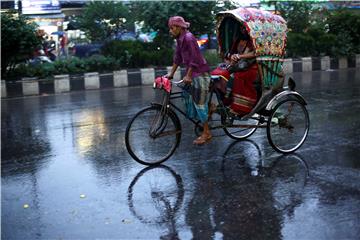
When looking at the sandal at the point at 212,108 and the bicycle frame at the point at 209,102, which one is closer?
the bicycle frame at the point at 209,102

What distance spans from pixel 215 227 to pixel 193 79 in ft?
8.04

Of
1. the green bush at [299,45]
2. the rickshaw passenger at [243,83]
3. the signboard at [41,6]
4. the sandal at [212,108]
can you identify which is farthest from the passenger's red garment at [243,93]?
the signboard at [41,6]

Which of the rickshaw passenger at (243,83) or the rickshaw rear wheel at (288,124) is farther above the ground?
the rickshaw passenger at (243,83)

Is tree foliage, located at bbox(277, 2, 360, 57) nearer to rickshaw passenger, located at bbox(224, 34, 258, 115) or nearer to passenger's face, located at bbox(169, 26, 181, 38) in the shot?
rickshaw passenger, located at bbox(224, 34, 258, 115)

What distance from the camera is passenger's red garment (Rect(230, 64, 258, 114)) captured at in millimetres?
6684

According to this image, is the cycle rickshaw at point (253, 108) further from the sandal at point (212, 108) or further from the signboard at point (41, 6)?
the signboard at point (41, 6)

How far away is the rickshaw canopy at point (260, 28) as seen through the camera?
21.3ft

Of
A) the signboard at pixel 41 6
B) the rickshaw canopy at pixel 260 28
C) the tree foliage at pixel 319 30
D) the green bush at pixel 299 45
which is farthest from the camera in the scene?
the signboard at pixel 41 6

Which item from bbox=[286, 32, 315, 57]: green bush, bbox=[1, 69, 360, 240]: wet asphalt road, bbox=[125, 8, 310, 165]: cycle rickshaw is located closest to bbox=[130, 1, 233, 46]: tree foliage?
bbox=[286, 32, 315, 57]: green bush

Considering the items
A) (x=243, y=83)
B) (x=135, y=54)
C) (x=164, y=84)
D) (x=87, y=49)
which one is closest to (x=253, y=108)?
(x=243, y=83)

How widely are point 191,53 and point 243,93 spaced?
0.90m

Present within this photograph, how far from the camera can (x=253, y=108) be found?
22.0 feet

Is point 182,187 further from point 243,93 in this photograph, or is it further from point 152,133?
point 243,93

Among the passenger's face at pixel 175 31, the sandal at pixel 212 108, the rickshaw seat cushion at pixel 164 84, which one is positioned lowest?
the sandal at pixel 212 108
